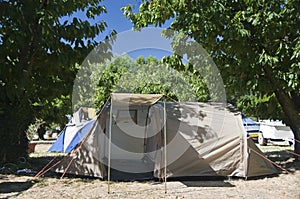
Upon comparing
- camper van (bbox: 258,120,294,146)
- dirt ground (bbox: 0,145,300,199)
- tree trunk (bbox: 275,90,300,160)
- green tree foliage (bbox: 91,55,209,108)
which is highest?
green tree foliage (bbox: 91,55,209,108)

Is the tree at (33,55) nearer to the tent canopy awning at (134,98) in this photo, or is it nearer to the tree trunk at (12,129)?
the tree trunk at (12,129)

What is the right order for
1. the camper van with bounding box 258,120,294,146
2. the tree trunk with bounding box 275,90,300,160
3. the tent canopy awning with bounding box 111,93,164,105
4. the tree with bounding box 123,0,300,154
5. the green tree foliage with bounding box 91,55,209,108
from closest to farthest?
the tent canopy awning with bounding box 111,93,164,105 → the tree with bounding box 123,0,300,154 → the tree trunk with bounding box 275,90,300,160 → the camper van with bounding box 258,120,294,146 → the green tree foliage with bounding box 91,55,209,108

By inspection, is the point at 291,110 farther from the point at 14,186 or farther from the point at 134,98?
the point at 14,186

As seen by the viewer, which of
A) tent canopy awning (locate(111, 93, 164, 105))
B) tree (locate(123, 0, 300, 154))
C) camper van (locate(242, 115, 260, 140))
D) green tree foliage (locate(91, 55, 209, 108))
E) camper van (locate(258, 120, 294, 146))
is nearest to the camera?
tent canopy awning (locate(111, 93, 164, 105))

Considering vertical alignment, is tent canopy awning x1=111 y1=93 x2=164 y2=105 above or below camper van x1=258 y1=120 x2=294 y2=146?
above

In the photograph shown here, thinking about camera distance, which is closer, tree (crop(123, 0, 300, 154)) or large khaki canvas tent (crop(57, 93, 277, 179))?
large khaki canvas tent (crop(57, 93, 277, 179))

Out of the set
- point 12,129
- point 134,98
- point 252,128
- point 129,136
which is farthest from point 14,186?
point 252,128

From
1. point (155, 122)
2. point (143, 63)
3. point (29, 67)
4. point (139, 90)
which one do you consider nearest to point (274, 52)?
point (155, 122)

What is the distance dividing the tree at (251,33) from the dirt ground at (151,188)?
2.36m

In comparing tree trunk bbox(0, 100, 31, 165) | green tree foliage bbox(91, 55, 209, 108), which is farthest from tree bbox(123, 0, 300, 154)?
green tree foliage bbox(91, 55, 209, 108)

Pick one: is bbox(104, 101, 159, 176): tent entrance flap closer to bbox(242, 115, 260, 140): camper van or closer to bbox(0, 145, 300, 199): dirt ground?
bbox(0, 145, 300, 199): dirt ground

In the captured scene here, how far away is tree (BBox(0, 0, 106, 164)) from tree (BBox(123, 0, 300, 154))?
184 centimetres

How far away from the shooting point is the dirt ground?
5.65m

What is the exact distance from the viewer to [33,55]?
781cm
